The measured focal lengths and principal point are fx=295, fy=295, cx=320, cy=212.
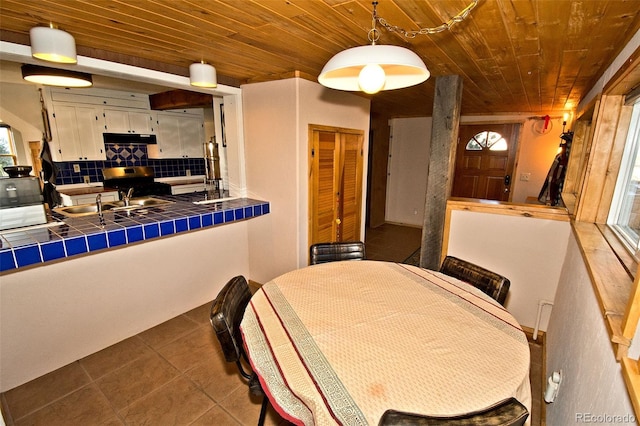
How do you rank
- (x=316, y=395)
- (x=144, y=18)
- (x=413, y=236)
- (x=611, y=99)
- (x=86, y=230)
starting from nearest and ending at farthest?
(x=316, y=395) < (x=144, y=18) < (x=611, y=99) < (x=86, y=230) < (x=413, y=236)

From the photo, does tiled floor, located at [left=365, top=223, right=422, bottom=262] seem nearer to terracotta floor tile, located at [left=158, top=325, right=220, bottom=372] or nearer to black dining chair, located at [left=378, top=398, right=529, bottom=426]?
terracotta floor tile, located at [left=158, top=325, right=220, bottom=372]

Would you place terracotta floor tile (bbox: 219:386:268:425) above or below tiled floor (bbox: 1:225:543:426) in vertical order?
below

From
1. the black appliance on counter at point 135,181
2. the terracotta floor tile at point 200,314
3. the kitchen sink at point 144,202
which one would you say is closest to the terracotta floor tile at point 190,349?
the terracotta floor tile at point 200,314

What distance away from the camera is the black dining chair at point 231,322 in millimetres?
1298

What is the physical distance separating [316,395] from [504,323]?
37.3 inches

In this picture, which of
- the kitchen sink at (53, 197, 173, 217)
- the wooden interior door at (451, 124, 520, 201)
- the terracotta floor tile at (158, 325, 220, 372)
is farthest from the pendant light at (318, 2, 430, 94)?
the wooden interior door at (451, 124, 520, 201)

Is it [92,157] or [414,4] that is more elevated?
[414,4]

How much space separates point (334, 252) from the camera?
2.26 m

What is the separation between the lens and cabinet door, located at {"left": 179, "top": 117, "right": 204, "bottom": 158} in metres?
5.33

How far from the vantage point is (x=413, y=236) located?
5195mm

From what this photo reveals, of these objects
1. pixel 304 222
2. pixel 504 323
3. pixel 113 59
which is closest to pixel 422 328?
pixel 504 323

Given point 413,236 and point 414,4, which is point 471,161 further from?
point 414,4

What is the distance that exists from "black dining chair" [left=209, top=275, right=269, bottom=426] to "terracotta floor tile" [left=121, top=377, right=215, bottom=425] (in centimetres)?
49

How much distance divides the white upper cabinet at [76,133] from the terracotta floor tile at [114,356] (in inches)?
127
